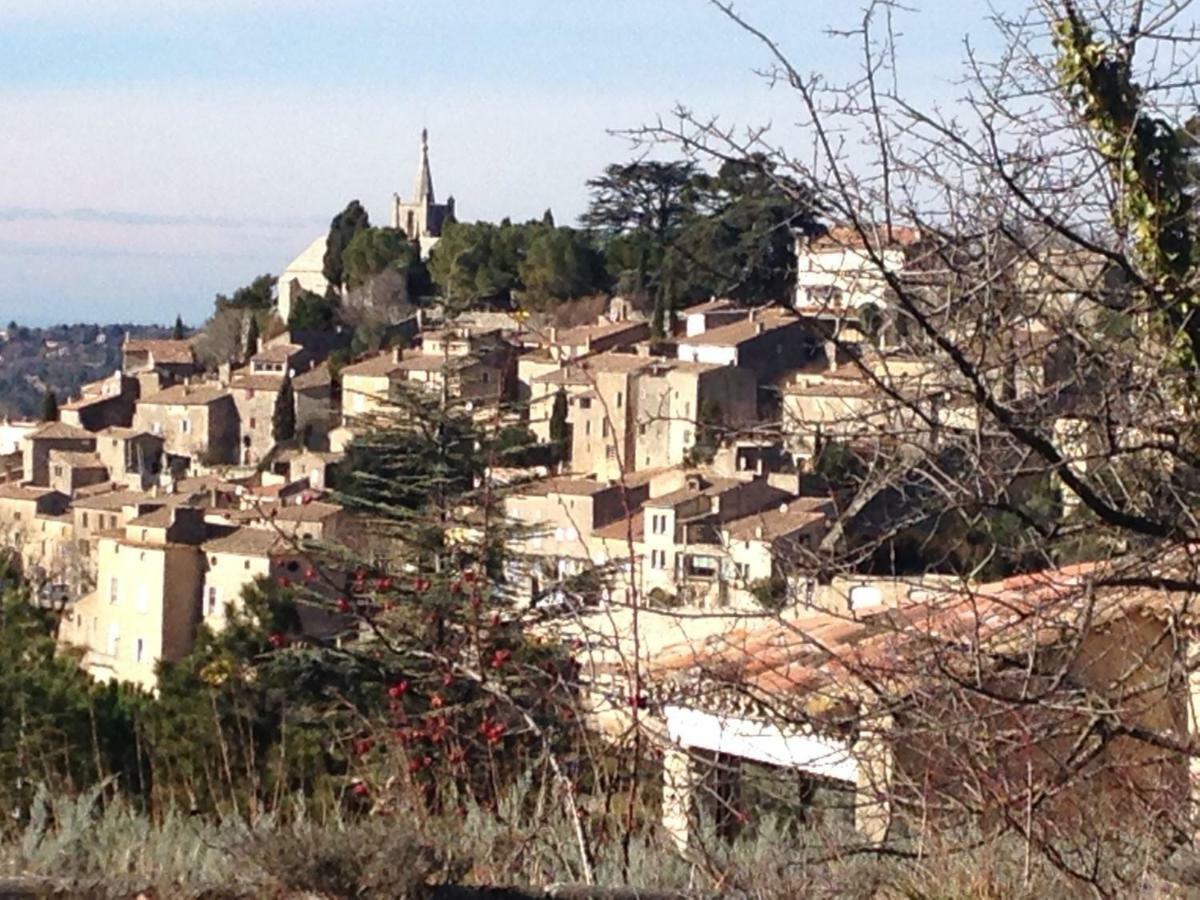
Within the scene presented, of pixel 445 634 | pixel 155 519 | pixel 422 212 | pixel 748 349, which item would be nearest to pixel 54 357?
pixel 422 212

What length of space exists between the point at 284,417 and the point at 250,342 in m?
7.72

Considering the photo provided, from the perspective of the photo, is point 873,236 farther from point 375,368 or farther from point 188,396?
point 188,396

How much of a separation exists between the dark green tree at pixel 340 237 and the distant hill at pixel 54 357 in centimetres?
2711

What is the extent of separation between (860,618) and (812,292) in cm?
59

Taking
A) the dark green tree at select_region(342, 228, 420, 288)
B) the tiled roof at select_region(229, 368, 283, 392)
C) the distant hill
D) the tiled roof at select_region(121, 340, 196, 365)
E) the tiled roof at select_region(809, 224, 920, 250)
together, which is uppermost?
the dark green tree at select_region(342, 228, 420, 288)

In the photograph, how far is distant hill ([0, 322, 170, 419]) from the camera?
97.8m

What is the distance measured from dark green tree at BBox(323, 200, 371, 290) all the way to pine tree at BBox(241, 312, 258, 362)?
12.6 feet

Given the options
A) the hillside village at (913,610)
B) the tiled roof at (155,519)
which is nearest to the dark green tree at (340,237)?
the tiled roof at (155,519)

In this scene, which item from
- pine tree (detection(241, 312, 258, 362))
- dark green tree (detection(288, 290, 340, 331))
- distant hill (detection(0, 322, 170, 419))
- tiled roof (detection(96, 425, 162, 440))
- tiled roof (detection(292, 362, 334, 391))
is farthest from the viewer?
distant hill (detection(0, 322, 170, 419))

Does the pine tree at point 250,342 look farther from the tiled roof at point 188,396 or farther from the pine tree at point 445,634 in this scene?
the pine tree at point 445,634

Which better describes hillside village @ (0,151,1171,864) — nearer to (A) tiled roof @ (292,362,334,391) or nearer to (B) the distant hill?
(A) tiled roof @ (292,362,334,391)

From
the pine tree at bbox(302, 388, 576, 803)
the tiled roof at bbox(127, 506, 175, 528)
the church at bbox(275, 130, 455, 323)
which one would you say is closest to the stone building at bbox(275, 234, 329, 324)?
the church at bbox(275, 130, 455, 323)

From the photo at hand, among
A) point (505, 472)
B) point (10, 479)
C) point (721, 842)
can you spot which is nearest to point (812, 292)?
point (721, 842)

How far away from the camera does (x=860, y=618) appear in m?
3.68
